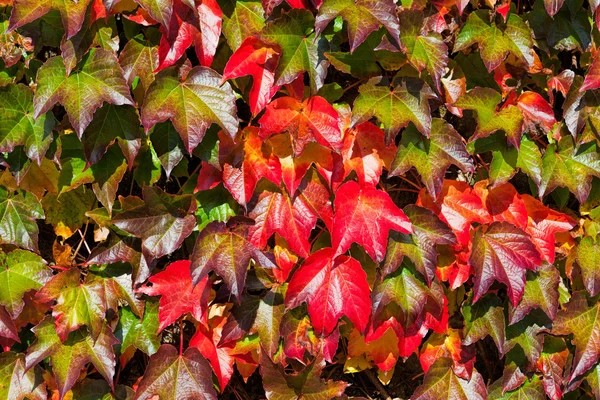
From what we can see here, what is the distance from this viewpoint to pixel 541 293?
2117 mm

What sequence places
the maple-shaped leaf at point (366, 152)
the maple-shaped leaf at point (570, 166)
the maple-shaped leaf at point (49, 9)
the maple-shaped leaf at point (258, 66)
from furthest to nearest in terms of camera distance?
the maple-shaped leaf at point (570, 166) → the maple-shaped leaf at point (366, 152) → the maple-shaped leaf at point (258, 66) → the maple-shaped leaf at point (49, 9)

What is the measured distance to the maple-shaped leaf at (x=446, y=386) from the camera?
222 cm

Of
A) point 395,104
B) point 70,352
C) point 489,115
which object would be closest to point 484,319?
point 489,115

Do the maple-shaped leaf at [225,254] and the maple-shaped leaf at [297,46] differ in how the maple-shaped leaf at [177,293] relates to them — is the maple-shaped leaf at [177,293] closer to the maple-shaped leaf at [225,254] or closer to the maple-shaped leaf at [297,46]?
the maple-shaped leaf at [225,254]

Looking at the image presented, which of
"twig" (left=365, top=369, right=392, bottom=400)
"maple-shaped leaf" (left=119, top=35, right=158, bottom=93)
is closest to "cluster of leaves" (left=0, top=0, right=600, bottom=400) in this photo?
"maple-shaped leaf" (left=119, top=35, right=158, bottom=93)

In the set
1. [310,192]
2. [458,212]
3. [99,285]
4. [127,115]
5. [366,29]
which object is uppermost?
[366,29]

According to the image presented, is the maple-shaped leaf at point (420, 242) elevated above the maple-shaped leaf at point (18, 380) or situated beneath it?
elevated above

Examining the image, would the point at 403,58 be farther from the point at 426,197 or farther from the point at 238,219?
the point at 238,219

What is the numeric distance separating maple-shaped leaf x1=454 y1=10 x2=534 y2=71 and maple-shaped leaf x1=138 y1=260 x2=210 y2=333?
41.4 inches

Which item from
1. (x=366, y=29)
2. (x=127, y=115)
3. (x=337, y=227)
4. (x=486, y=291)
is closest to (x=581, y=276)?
(x=486, y=291)

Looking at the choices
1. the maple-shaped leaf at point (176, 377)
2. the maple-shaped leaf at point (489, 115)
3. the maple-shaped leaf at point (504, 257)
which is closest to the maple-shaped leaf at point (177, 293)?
the maple-shaped leaf at point (176, 377)

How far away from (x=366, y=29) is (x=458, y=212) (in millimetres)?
662

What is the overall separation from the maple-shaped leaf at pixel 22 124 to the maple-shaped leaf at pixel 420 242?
1048mm

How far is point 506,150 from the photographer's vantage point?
205 cm
